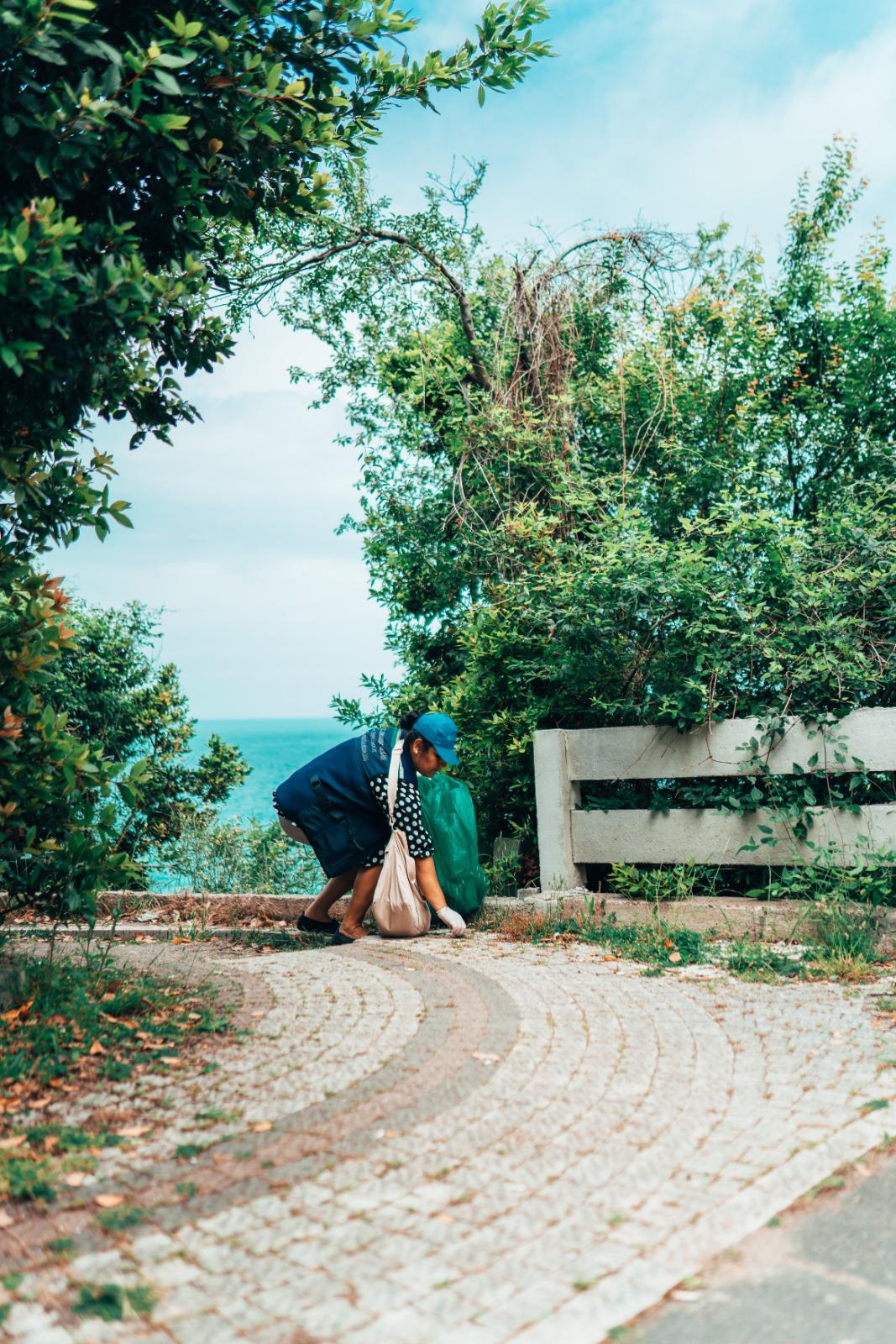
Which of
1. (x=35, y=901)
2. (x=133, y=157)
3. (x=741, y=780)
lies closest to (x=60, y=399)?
(x=133, y=157)

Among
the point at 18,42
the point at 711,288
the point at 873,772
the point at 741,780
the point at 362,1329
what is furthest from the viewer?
the point at 711,288

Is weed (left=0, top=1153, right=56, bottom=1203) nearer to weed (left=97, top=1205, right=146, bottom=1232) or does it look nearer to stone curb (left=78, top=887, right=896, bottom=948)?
weed (left=97, top=1205, right=146, bottom=1232)

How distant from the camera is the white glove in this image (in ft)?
23.6

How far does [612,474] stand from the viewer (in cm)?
867

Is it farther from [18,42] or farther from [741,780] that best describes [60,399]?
[741,780]

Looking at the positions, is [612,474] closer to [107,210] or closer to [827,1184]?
[107,210]

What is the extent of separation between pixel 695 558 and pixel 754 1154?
4188 mm

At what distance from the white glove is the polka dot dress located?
43 centimetres

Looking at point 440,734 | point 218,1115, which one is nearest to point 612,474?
point 440,734

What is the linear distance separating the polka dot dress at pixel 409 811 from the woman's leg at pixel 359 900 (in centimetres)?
35

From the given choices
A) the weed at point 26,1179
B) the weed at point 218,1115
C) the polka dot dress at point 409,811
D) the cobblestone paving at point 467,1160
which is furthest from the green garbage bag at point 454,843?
the weed at point 26,1179

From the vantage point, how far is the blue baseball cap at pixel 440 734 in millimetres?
6914

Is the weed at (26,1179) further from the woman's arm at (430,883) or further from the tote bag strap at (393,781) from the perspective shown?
the woman's arm at (430,883)

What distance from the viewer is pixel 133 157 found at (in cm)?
473
